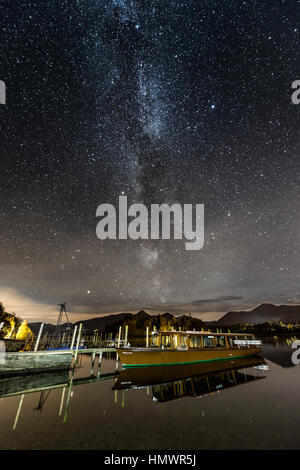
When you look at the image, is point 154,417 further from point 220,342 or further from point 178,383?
point 220,342

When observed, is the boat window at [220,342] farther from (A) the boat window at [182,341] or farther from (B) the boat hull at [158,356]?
(A) the boat window at [182,341]

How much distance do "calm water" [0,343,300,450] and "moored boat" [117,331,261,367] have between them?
4521mm

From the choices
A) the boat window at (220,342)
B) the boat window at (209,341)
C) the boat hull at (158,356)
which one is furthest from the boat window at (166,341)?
the boat window at (220,342)

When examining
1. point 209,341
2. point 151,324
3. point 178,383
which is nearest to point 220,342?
point 209,341

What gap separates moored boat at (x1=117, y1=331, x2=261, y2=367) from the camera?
782 inches

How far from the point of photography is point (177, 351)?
20.7 metres

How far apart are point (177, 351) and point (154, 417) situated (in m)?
12.5

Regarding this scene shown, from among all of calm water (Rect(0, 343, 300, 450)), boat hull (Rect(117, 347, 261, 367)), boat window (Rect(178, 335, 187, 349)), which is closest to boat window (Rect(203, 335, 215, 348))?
boat hull (Rect(117, 347, 261, 367))

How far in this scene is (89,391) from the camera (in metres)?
14.1

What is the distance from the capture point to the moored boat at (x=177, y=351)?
19.9m
